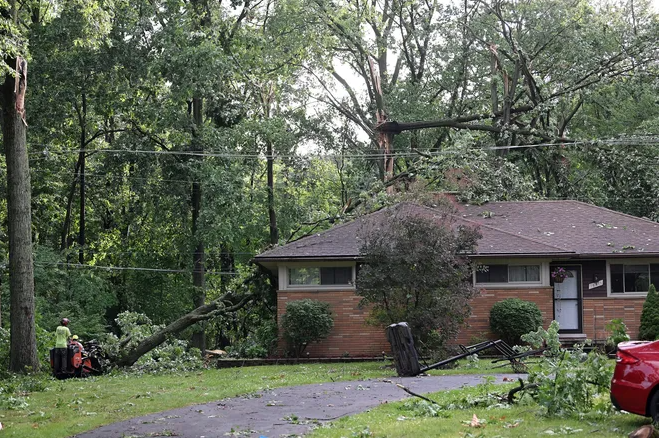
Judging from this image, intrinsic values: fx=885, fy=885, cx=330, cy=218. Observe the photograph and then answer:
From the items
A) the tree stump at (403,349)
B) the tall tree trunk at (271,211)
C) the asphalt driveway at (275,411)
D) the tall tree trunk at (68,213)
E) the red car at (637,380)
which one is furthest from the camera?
the tall tree trunk at (271,211)

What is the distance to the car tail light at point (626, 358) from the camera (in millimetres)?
9828

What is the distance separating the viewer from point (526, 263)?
84.0ft

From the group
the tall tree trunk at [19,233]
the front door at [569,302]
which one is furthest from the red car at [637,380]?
the tall tree trunk at [19,233]

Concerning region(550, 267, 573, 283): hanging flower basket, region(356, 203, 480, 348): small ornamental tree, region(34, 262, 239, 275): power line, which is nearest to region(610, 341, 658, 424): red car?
region(356, 203, 480, 348): small ornamental tree

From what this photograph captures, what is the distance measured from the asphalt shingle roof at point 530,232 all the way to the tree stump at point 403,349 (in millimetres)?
5139

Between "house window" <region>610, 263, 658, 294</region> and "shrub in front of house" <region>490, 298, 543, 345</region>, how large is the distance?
2.82 meters

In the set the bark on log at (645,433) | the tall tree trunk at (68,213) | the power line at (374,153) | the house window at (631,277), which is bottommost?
the bark on log at (645,433)

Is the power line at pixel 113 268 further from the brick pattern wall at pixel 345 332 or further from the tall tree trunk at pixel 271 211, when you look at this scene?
the brick pattern wall at pixel 345 332

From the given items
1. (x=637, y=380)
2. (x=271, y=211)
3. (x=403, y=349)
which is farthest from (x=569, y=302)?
(x=271, y=211)

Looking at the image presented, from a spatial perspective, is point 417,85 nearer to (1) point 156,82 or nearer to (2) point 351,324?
(1) point 156,82

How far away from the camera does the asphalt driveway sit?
1153cm

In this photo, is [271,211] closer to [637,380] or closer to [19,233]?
[19,233]

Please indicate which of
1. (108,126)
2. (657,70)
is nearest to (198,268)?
(108,126)

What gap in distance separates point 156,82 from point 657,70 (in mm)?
18876
